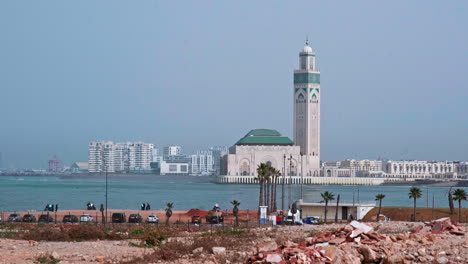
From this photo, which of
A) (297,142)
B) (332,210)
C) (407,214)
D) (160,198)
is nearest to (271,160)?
(297,142)

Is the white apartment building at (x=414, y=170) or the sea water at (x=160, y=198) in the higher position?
the white apartment building at (x=414, y=170)

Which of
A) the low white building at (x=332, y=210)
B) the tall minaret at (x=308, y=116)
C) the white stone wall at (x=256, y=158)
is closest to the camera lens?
the low white building at (x=332, y=210)

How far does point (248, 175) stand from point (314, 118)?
16228 millimetres

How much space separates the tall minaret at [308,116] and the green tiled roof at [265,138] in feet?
12.8

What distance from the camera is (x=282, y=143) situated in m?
157

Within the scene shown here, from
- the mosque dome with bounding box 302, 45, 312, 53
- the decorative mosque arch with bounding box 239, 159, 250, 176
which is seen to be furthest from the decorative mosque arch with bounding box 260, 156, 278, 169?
the mosque dome with bounding box 302, 45, 312, 53

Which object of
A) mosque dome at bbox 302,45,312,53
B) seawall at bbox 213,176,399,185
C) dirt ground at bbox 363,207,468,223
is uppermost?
mosque dome at bbox 302,45,312,53

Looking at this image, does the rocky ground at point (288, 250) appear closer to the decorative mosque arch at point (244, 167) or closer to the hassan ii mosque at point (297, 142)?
the hassan ii mosque at point (297, 142)

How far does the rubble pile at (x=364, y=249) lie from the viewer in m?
15.0

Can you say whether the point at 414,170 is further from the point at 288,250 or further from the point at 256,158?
the point at 288,250

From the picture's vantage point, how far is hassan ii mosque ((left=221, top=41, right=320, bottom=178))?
516 feet

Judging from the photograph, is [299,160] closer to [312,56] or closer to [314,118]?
[314,118]

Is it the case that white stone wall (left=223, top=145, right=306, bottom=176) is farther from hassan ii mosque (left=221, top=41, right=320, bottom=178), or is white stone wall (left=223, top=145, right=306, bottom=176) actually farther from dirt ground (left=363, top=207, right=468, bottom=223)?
dirt ground (left=363, top=207, right=468, bottom=223)

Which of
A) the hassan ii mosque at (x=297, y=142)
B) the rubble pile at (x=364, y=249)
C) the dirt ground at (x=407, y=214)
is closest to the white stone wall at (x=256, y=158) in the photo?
the hassan ii mosque at (x=297, y=142)
